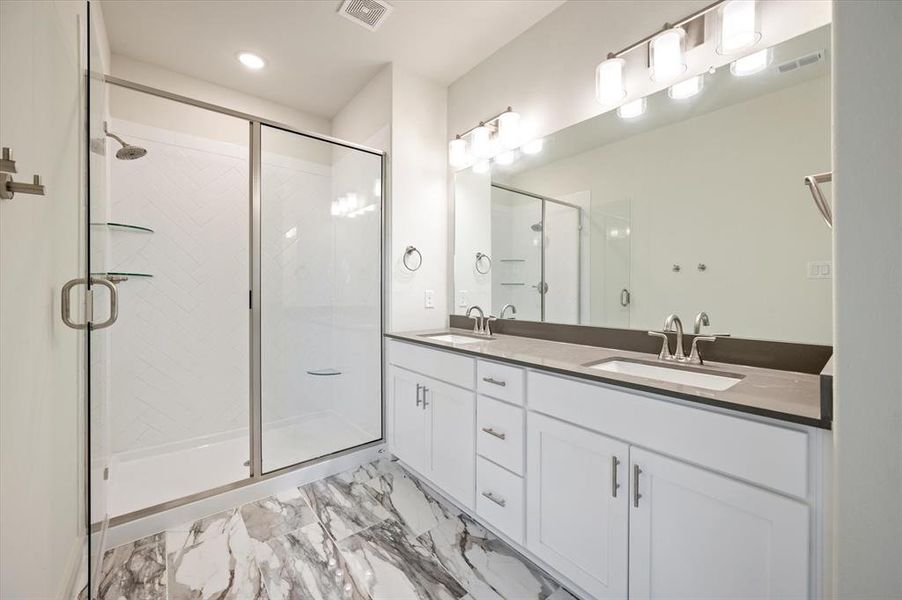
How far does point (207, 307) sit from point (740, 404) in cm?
309

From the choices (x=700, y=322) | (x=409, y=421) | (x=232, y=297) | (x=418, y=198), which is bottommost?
(x=409, y=421)

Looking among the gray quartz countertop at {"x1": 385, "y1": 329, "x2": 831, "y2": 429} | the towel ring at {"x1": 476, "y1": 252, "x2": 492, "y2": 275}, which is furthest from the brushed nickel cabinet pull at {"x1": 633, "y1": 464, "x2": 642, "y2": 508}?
the towel ring at {"x1": 476, "y1": 252, "x2": 492, "y2": 275}

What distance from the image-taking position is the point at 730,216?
1.44 metres

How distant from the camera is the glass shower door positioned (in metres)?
2.37

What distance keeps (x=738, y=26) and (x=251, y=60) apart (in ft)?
8.80

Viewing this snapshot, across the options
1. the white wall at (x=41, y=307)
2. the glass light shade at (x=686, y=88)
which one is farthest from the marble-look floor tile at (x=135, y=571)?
the glass light shade at (x=686, y=88)

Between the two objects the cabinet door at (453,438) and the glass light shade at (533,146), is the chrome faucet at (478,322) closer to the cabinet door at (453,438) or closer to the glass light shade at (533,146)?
the cabinet door at (453,438)

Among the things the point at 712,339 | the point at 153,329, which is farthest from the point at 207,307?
the point at 712,339

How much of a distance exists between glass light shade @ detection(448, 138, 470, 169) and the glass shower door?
0.51 meters

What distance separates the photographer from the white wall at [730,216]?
49.8 inches

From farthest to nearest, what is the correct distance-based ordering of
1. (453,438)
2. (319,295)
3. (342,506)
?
1. (319,295)
2. (342,506)
3. (453,438)

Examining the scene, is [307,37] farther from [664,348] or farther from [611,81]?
[664,348]

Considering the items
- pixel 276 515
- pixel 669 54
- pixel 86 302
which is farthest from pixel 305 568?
pixel 669 54

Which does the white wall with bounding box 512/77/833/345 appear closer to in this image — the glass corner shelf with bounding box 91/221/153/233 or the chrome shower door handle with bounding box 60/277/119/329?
the chrome shower door handle with bounding box 60/277/119/329
